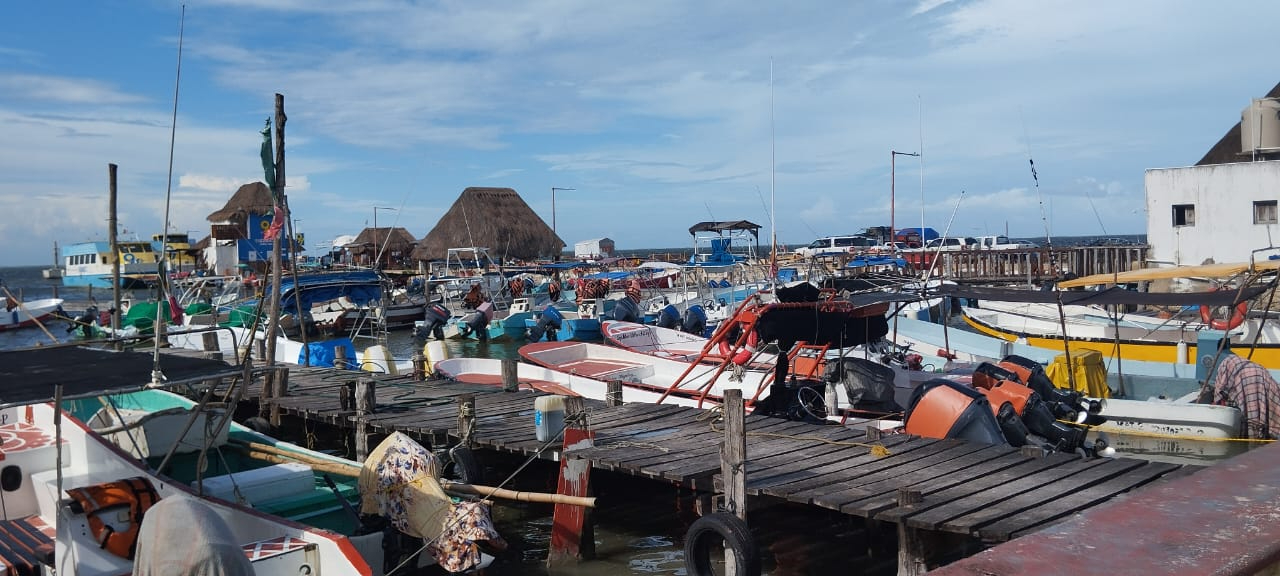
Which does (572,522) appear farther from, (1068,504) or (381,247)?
(381,247)

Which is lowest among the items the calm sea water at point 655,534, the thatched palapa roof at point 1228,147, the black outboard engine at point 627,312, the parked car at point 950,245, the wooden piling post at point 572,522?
the calm sea water at point 655,534

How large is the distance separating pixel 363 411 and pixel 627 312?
22202 mm

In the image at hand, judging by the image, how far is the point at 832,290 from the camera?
15.1m

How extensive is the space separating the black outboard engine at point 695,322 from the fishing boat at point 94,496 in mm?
24547

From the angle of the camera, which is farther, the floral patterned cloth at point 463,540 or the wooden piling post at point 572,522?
the wooden piling post at point 572,522

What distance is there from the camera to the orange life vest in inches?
322

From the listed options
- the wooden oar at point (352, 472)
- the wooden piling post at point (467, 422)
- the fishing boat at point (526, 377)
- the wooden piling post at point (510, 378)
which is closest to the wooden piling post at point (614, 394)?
the fishing boat at point (526, 377)

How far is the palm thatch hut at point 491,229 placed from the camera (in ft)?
205

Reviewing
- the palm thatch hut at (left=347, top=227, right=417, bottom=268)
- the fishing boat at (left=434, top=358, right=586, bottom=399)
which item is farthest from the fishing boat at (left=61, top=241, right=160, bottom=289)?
the fishing boat at (left=434, top=358, right=586, bottom=399)

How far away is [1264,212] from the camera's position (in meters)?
29.5

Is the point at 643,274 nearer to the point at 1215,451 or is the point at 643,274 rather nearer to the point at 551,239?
the point at 551,239

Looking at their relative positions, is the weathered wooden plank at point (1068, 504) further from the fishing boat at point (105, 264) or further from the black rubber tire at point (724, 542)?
the fishing boat at point (105, 264)

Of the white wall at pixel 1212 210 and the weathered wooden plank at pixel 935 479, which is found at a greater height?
the white wall at pixel 1212 210

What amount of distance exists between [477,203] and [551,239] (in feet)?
21.1
